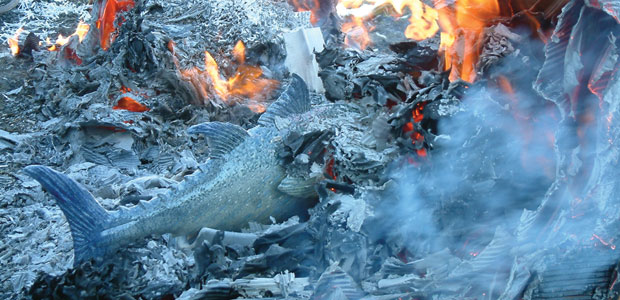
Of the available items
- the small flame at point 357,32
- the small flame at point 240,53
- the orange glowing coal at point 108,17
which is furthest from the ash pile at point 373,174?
the small flame at point 357,32

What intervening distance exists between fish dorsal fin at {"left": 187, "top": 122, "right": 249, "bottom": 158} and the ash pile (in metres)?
0.01

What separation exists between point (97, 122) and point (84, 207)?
2.32 m

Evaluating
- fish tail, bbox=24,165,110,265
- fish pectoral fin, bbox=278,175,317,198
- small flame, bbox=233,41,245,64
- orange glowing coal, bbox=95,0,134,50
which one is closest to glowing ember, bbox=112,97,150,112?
small flame, bbox=233,41,245,64

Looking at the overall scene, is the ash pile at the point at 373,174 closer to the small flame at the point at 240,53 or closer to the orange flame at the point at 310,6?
the small flame at the point at 240,53

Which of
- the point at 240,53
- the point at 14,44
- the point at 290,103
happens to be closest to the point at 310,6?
the point at 240,53

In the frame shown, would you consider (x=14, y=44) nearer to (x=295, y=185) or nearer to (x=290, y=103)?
(x=290, y=103)

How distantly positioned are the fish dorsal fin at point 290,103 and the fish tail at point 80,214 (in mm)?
1421

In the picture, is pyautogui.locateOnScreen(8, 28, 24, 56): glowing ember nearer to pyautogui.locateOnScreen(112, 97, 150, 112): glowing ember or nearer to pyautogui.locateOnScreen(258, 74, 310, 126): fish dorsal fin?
pyautogui.locateOnScreen(112, 97, 150, 112): glowing ember

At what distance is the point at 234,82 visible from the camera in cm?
620

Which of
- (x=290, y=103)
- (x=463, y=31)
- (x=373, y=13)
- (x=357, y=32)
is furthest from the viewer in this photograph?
(x=373, y=13)

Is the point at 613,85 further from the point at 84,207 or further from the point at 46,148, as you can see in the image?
the point at 46,148

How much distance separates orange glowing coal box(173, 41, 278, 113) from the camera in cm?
595

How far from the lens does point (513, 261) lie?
9.53 ft

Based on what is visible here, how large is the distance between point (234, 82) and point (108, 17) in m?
2.63
